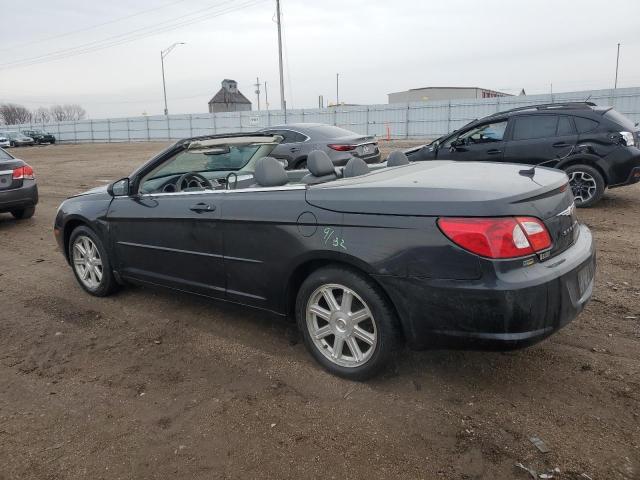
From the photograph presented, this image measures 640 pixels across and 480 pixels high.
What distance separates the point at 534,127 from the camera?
28.3ft

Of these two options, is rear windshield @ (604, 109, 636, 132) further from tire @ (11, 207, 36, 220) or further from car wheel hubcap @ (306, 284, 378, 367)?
tire @ (11, 207, 36, 220)

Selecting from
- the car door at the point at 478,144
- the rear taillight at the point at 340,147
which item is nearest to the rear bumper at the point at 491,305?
the car door at the point at 478,144

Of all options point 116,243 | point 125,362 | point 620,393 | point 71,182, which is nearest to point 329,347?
point 125,362

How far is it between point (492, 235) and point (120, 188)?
10.9 feet

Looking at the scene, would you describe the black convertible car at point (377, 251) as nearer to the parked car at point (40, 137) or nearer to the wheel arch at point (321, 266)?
the wheel arch at point (321, 266)

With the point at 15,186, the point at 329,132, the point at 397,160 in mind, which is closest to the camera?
the point at 397,160

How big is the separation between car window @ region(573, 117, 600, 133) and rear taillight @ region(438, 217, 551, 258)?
649 centimetres

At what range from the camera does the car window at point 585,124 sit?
8.12 metres

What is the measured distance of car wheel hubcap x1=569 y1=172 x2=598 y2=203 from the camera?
824 centimetres

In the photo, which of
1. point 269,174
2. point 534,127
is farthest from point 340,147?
point 269,174

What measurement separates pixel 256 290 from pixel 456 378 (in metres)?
1.43

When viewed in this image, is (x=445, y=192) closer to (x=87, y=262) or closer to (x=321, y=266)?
(x=321, y=266)

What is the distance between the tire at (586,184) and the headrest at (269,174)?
6215 millimetres

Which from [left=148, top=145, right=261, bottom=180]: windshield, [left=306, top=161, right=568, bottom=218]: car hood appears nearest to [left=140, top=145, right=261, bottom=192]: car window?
[left=148, top=145, right=261, bottom=180]: windshield
